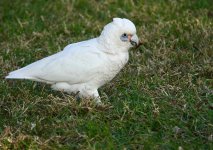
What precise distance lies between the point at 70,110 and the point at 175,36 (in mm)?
2129

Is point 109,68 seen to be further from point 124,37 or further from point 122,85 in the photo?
point 122,85

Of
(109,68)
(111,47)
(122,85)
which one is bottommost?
(122,85)

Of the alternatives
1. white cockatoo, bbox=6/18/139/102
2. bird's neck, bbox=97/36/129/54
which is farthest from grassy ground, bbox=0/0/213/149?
bird's neck, bbox=97/36/129/54

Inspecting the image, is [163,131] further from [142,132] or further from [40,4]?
[40,4]

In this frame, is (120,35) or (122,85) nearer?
(120,35)

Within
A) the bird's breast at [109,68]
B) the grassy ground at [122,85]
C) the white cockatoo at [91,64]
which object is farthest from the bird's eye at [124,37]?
the grassy ground at [122,85]

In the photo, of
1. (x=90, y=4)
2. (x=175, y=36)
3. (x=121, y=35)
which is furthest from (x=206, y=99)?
(x=90, y=4)

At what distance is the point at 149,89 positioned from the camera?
4875mm

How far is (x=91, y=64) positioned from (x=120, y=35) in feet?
1.04

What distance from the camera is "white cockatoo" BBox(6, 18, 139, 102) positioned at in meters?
4.52

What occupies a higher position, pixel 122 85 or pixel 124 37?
pixel 124 37

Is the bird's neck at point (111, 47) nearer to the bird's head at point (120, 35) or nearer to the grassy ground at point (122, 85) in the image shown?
the bird's head at point (120, 35)

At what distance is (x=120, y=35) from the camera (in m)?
4.52

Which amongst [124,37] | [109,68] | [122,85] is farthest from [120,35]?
[122,85]
